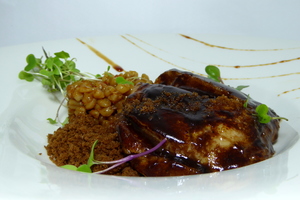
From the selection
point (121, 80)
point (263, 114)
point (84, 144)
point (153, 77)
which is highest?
point (263, 114)

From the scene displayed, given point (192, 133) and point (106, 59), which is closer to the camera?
point (192, 133)

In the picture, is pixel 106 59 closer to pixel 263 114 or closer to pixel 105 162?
pixel 105 162

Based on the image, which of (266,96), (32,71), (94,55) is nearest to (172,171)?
(266,96)

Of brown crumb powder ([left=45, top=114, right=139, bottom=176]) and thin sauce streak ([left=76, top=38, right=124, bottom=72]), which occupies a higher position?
thin sauce streak ([left=76, top=38, right=124, bottom=72])

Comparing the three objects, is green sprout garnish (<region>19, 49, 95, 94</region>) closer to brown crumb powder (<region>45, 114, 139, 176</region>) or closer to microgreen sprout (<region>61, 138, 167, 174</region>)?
brown crumb powder (<region>45, 114, 139, 176</region>)

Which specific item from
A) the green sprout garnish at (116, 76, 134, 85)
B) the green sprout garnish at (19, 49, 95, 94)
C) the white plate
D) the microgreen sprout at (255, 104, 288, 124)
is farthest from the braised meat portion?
the green sprout garnish at (19, 49, 95, 94)

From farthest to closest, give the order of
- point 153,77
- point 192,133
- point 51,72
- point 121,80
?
point 153,77 → point 51,72 → point 121,80 → point 192,133

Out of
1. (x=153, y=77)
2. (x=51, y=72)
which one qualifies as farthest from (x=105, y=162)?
(x=153, y=77)
